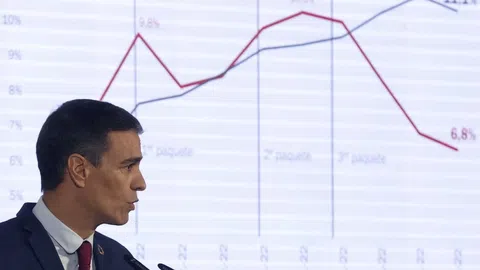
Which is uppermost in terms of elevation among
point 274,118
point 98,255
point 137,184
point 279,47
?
point 279,47

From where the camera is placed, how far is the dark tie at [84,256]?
176 cm

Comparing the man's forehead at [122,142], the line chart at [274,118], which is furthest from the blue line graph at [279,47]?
the man's forehead at [122,142]

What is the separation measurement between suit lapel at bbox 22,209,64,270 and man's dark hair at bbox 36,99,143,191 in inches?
3.0

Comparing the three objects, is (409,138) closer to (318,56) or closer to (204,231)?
(318,56)

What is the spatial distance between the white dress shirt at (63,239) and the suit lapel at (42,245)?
2cm

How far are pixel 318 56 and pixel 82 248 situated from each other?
987 mm

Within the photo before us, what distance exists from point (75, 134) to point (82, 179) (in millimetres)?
76

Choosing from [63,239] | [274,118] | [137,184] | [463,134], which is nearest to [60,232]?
[63,239]

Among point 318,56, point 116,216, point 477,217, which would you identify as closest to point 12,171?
point 116,216

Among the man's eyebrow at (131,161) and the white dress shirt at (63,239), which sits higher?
the man's eyebrow at (131,161)

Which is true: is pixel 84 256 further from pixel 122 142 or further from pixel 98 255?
pixel 122 142

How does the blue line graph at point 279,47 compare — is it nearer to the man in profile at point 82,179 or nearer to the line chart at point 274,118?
the line chart at point 274,118

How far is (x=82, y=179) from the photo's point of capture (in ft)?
5.93

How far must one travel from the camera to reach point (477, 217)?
266cm
